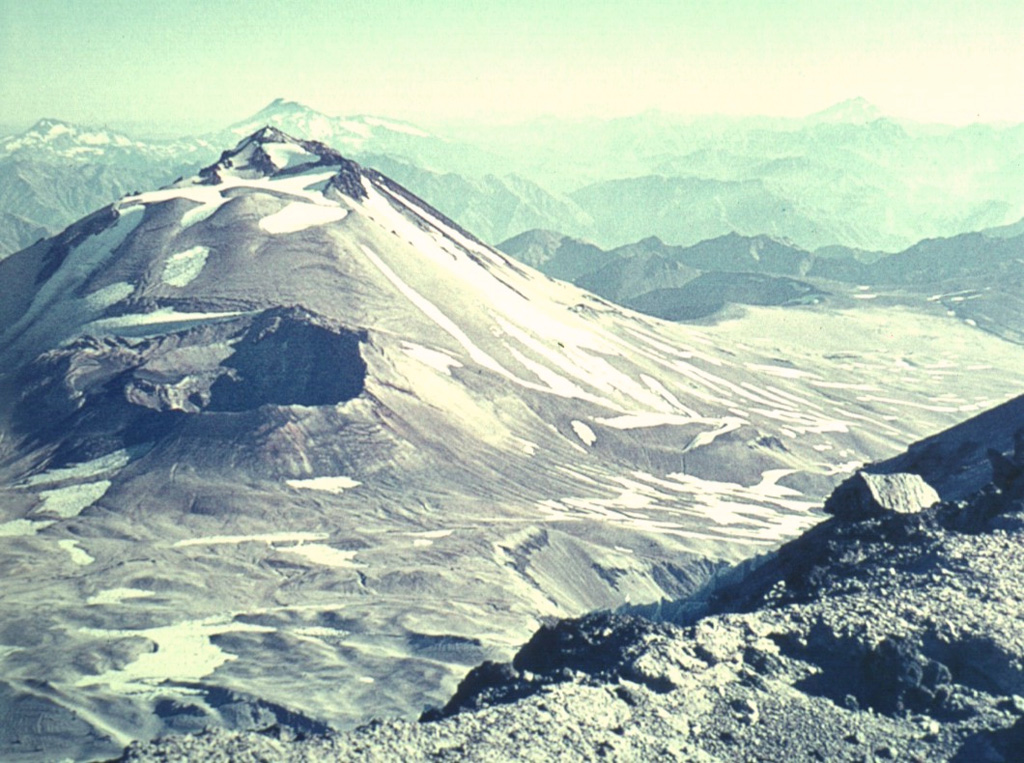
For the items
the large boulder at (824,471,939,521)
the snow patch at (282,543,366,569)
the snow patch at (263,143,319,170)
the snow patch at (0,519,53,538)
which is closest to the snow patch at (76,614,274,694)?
the snow patch at (282,543,366,569)

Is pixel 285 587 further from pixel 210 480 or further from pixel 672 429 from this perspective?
pixel 672 429

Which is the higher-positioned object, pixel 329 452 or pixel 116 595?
pixel 329 452

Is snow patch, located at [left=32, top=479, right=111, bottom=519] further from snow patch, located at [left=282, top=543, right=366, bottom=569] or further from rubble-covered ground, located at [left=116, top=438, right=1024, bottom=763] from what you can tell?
rubble-covered ground, located at [left=116, top=438, right=1024, bottom=763]

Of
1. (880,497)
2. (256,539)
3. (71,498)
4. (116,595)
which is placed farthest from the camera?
(71,498)

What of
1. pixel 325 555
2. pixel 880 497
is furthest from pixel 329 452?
pixel 880 497

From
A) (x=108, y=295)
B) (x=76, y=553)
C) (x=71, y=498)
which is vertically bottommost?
(x=71, y=498)

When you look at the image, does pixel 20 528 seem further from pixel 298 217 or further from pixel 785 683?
pixel 785 683

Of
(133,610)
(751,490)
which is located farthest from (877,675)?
(751,490)
